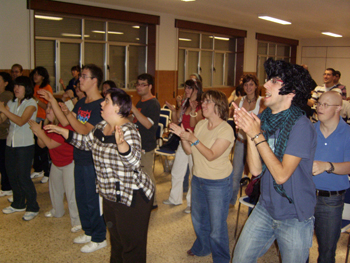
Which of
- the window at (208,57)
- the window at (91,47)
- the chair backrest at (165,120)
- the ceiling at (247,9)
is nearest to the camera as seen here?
the chair backrest at (165,120)

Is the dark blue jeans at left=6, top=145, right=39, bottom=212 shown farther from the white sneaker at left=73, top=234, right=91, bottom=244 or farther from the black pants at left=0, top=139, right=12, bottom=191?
the white sneaker at left=73, top=234, right=91, bottom=244

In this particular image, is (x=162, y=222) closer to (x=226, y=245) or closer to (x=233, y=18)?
(x=226, y=245)

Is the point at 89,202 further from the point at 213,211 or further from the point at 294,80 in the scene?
the point at 294,80

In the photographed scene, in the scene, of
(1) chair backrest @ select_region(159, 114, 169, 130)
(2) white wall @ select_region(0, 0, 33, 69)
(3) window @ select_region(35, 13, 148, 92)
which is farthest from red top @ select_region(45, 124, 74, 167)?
(3) window @ select_region(35, 13, 148, 92)

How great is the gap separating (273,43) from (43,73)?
12655 millimetres

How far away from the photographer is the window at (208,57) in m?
11.4

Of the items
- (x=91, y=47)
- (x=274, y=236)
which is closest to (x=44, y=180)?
(x=274, y=236)

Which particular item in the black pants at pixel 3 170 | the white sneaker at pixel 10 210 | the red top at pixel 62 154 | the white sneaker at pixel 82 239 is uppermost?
the red top at pixel 62 154

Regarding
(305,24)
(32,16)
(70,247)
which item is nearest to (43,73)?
(32,16)

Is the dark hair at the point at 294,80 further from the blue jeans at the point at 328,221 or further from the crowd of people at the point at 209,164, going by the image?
the blue jeans at the point at 328,221

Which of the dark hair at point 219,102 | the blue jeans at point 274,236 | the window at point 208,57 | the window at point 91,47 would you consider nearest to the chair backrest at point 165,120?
the window at point 91,47

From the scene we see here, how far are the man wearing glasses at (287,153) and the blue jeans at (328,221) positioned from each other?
0.67 m

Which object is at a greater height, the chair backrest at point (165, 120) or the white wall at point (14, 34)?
the white wall at point (14, 34)

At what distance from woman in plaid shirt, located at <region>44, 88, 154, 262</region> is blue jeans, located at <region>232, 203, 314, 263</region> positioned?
81cm
